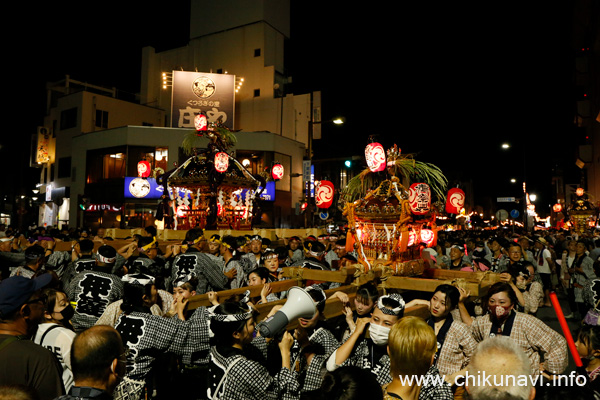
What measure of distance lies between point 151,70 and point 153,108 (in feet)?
11.7

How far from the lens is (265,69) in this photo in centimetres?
3494

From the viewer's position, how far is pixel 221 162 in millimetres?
17922

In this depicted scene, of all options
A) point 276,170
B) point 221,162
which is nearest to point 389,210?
point 221,162

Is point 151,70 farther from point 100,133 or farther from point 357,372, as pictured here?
point 357,372

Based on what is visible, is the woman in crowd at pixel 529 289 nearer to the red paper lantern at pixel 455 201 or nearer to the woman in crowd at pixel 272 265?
the woman in crowd at pixel 272 265

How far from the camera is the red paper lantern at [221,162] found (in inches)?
703

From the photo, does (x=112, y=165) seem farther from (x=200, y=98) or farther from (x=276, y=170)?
(x=276, y=170)

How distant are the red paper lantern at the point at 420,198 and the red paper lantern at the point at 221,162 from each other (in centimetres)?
1018

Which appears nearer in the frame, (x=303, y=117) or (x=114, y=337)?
(x=114, y=337)

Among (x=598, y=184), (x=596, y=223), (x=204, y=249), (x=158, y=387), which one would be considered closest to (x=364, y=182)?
(x=204, y=249)

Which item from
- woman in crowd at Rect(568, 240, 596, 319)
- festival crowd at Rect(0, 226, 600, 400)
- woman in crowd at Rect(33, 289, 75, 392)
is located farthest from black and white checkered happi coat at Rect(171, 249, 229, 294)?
woman in crowd at Rect(568, 240, 596, 319)

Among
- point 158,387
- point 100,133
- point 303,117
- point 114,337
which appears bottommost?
point 158,387

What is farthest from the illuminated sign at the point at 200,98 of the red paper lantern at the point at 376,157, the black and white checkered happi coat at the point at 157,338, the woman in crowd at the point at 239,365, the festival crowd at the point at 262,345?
the woman in crowd at the point at 239,365

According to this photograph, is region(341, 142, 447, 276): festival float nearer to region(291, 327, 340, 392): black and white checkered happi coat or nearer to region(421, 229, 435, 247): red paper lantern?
region(421, 229, 435, 247): red paper lantern
